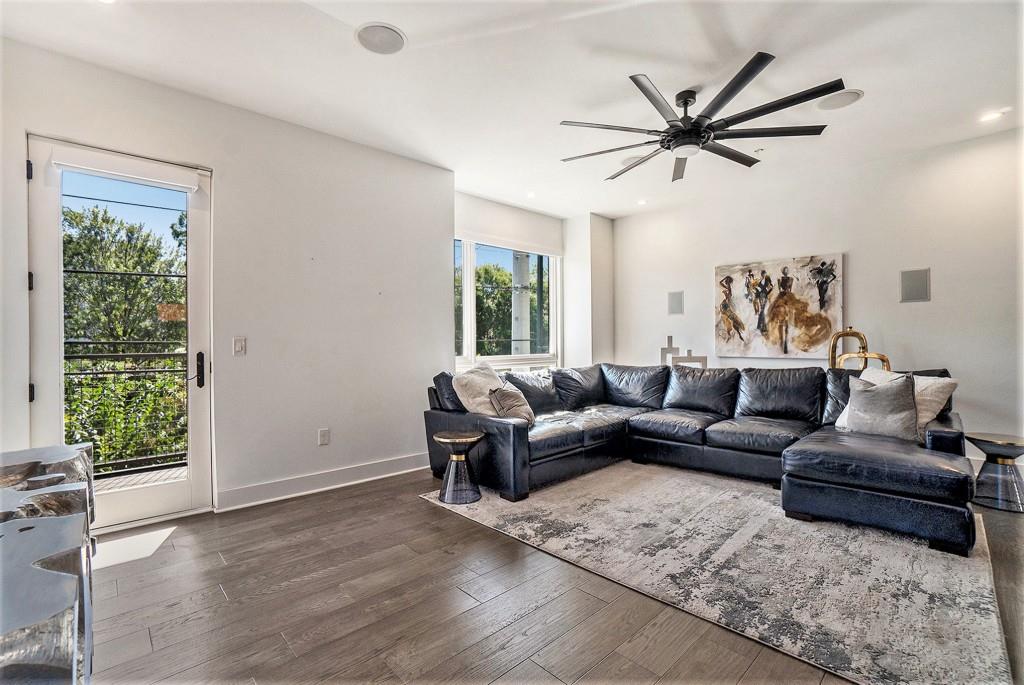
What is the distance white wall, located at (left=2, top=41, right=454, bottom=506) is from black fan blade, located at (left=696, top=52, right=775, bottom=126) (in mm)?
2590

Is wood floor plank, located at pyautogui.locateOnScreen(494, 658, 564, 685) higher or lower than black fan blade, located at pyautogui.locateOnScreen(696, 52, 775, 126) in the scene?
lower

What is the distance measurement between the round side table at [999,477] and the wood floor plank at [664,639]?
109 inches

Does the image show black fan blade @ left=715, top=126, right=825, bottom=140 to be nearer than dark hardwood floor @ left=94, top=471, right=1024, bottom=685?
No

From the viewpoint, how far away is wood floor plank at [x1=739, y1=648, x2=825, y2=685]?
158 centimetres

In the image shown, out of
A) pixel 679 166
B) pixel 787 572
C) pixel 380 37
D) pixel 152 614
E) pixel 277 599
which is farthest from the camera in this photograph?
pixel 679 166

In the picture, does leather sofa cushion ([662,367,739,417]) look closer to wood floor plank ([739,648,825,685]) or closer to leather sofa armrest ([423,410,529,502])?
leather sofa armrest ([423,410,529,502])

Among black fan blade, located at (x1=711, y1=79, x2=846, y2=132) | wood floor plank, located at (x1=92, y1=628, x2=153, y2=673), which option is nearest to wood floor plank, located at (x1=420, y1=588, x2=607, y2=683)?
wood floor plank, located at (x1=92, y1=628, x2=153, y2=673)

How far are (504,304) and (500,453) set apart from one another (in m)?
2.81

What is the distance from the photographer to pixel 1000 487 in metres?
3.32

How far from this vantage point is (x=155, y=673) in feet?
5.42

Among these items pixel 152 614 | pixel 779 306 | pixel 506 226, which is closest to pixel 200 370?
pixel 152 614

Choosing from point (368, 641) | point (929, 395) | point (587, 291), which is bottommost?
point (368, 641)

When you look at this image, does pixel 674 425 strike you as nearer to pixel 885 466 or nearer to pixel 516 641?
pixel 885 466

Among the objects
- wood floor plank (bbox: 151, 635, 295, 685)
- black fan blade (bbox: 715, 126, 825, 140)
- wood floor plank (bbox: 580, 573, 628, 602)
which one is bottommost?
wood floor plank (bbox: 151, 635, 295, 685)
